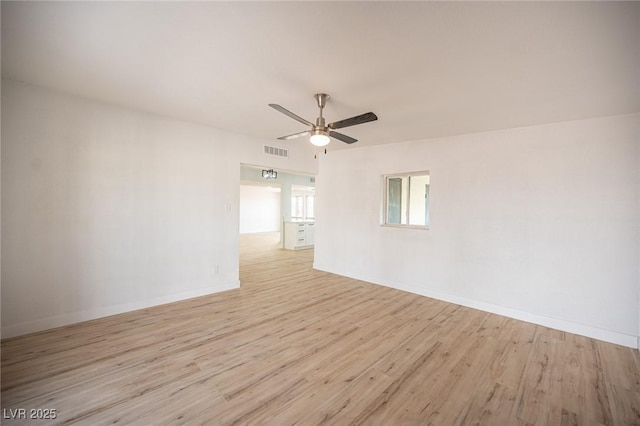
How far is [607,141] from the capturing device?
3.01 m

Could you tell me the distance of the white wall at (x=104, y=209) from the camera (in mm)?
2742

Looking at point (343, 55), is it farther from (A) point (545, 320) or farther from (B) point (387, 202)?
(A) point (545, 320)

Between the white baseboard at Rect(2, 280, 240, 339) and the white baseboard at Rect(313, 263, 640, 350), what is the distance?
362 centimetres

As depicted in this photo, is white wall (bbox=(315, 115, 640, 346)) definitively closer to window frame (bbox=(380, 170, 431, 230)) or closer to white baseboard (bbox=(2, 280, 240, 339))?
window frame (bbox=(380, 170, 431, 230))

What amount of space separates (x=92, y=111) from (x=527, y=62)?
4.52m

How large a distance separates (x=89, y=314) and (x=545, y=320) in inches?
222

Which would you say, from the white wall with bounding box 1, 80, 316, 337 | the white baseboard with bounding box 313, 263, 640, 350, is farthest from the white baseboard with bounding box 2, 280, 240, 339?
the white baseboard with bounding box 313, 263, 640, 350

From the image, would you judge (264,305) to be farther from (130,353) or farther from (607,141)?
(607,141)

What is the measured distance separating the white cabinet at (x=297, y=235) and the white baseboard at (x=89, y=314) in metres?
4.42

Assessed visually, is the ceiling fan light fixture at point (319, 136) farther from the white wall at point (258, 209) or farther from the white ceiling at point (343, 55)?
the white wall at point (258, 209)

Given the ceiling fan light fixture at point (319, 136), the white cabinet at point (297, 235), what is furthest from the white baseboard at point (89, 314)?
the white cabinet at point (297, 235)

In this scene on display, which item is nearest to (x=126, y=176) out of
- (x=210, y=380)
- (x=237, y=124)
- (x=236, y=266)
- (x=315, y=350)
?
(x=237, y=124)

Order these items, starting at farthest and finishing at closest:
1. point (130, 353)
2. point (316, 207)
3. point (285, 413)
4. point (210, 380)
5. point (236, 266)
Result: 1. point (316, 207)
2. point (236, 266)
3. point (130, 353)
4. point (210, 380)
5. point (285, 413)

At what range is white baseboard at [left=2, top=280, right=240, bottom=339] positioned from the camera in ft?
8.98
